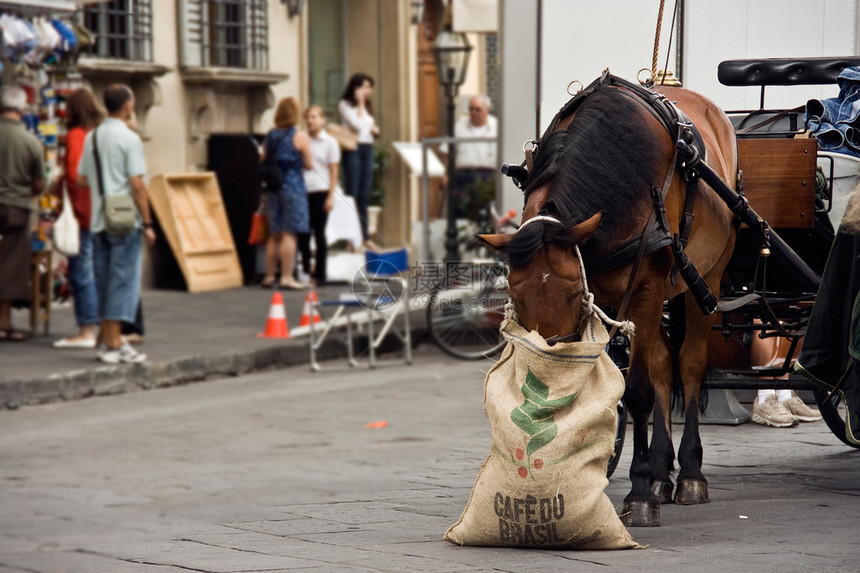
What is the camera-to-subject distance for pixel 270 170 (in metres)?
14.6

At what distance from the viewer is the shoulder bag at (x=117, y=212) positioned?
398 inches

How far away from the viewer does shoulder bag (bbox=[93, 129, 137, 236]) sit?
10.1 metres

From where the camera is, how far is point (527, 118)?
30.8ft

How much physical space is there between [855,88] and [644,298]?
190 centimetres

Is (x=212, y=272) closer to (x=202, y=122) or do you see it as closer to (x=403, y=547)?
(x=202, y=122)

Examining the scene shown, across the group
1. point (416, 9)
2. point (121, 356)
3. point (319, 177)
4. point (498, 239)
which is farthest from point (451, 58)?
point (498, 239)

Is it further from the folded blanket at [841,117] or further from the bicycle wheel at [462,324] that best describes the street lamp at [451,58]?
the folded blanket at [841,117]

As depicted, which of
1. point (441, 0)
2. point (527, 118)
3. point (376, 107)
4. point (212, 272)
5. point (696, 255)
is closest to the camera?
point (696, 255)

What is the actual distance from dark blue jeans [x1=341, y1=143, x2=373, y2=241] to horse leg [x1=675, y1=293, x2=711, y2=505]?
1165cm

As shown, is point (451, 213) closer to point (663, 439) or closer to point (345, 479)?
point (345, 479)

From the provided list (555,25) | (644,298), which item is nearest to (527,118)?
(555,25)

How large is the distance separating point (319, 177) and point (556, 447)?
11151 millimetres

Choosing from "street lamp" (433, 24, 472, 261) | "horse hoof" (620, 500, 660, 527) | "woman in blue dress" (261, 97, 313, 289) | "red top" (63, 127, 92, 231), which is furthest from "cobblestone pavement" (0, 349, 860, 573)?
"street lamp" (433, 24, 472, 261)

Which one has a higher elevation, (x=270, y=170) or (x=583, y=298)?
(x=583, y=298)
